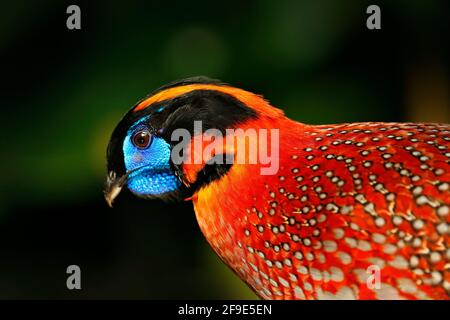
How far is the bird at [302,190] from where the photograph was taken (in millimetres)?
2104

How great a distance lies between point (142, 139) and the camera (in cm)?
254

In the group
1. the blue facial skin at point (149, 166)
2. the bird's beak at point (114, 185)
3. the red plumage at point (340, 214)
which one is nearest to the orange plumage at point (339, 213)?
the red plumage at point (340, 214)

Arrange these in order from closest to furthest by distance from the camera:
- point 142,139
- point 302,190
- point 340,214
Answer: point 340,214 → point 302,190 → point 142,139

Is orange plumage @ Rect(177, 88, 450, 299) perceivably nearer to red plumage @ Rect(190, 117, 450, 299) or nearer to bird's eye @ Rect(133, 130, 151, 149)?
red plumage @ Rect(190, 117, 450, 299)

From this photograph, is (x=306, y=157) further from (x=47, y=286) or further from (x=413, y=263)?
(x=47, y=286)

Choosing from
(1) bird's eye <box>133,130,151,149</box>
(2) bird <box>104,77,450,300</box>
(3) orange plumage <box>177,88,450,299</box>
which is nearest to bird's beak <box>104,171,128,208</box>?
(2) bird <box>104,77,450,300</box>

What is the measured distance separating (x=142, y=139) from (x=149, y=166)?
0.12 m

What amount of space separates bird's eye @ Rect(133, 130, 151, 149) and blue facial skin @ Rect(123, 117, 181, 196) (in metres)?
0.01

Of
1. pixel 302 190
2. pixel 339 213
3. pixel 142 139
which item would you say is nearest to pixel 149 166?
pixel 142 139

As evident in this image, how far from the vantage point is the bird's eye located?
2533 mm

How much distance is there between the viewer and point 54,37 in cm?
412

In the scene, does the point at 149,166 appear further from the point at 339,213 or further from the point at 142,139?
the point at 339,213

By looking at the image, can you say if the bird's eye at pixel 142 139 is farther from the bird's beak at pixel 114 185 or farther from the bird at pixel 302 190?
the bird's beak at pixel 114 185

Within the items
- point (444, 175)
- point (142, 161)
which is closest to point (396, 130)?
point (444, 175)
